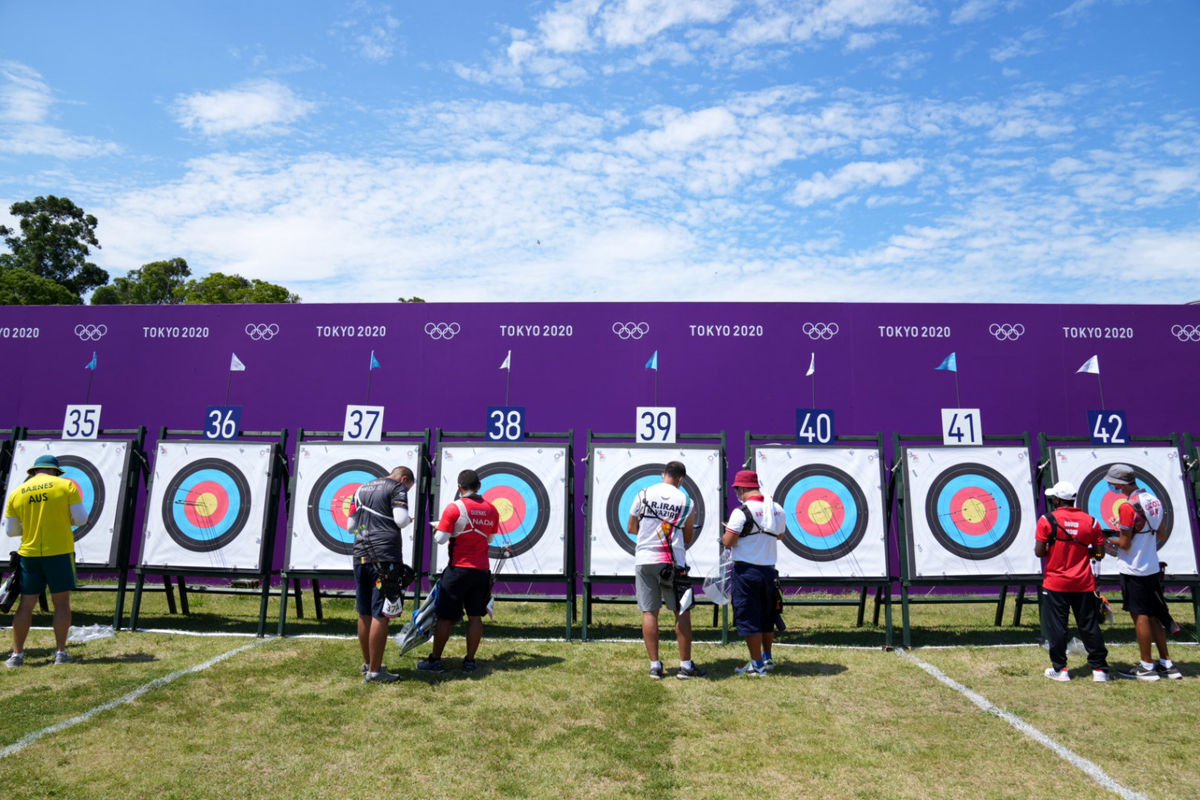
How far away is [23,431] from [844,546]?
900 cm

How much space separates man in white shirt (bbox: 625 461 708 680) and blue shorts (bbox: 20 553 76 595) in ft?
15.4

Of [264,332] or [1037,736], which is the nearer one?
[1037,736]

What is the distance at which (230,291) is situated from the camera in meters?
30.0

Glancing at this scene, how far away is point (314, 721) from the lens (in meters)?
5.05

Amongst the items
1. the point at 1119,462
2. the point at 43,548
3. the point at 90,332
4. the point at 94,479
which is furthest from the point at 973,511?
the point at 90,332

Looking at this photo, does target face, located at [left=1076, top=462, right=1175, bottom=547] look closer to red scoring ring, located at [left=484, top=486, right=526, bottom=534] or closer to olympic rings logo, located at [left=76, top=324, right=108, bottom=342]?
red scoring ring, located at [left=484, top=486, right=526, bottom=534]

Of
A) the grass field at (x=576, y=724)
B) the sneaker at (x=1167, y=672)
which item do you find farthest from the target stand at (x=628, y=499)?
the sneaker at (x=1167, y=672)

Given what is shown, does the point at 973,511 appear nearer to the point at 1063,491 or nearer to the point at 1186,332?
the point at 1063,491

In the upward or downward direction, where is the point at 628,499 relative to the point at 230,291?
downward

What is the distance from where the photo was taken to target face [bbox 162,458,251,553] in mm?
8078

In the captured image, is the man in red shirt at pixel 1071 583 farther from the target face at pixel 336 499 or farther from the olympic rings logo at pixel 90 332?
the olympic rings logo at pixel 90 332

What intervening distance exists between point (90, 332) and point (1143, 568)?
13.9 meters

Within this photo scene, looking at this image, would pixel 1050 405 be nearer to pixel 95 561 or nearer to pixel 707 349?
pixel 707 349

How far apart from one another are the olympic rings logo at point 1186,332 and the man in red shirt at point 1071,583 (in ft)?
23.9
